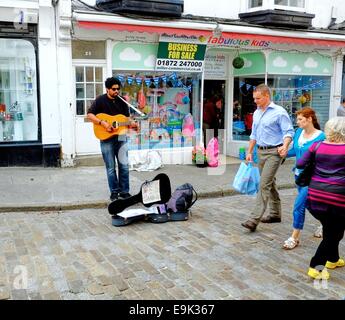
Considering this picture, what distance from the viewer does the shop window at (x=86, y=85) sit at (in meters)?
A: 10.0

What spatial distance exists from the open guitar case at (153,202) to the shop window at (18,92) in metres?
4.35

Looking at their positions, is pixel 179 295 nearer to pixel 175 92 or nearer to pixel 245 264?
pixel 245 264

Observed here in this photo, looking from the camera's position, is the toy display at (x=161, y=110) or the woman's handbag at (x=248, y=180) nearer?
the woman's handbag at (x=248, y=180)

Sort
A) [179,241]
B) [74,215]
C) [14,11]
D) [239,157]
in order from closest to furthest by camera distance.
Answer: [179,241], [74,215], [14,11], [239,157]

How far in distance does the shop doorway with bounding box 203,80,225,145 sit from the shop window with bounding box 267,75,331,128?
4.44 feet

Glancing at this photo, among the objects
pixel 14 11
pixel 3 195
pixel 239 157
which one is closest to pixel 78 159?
pixel 3 195

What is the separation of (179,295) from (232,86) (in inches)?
362

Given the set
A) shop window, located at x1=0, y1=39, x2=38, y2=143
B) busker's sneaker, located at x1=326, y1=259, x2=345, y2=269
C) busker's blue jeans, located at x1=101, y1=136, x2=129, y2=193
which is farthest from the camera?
shop window, located at x1=0, y1=39, x2=38, y2=143

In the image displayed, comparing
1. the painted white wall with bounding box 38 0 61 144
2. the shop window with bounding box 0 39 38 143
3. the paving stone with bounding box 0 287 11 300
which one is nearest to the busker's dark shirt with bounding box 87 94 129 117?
the painted white wall with bounding box 38 0 61 144

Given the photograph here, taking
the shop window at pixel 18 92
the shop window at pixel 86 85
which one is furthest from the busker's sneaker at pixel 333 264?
the shop window at pixel 18 92

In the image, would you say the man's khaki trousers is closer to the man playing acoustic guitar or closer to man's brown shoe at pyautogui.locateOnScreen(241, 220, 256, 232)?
man's brown shoe at pyautogui.locateOnScreen(241, 220, 256, 232)

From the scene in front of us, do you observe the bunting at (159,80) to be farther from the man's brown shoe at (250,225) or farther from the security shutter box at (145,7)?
the man's brown shoe at (250,225)

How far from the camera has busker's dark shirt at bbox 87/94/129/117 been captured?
710cm

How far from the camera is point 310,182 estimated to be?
4.39 meters
